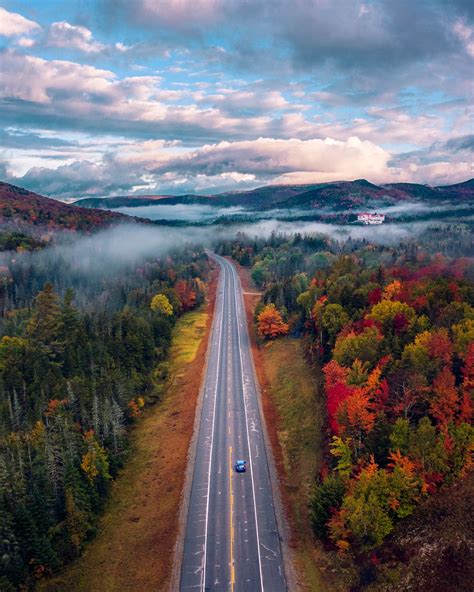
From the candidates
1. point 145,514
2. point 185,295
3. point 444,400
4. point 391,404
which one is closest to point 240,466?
point 145,514

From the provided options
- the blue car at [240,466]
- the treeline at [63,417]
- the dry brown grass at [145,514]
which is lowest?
the dry brown grass at [145,514]

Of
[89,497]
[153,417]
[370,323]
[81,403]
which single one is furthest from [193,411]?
[370,323]

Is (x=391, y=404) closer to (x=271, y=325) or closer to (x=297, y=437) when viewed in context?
(x=297, y=437)

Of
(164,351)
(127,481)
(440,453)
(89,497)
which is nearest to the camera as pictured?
(440,453)

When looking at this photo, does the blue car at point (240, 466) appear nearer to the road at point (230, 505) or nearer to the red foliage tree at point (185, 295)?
the road at point (230, 505)

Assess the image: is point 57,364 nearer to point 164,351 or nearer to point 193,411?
point 193,411

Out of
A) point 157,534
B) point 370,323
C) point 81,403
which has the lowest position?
point 157,534

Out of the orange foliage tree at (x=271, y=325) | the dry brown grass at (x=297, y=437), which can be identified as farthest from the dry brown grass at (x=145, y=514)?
the orange foliage tree at (x=271, y=325)
